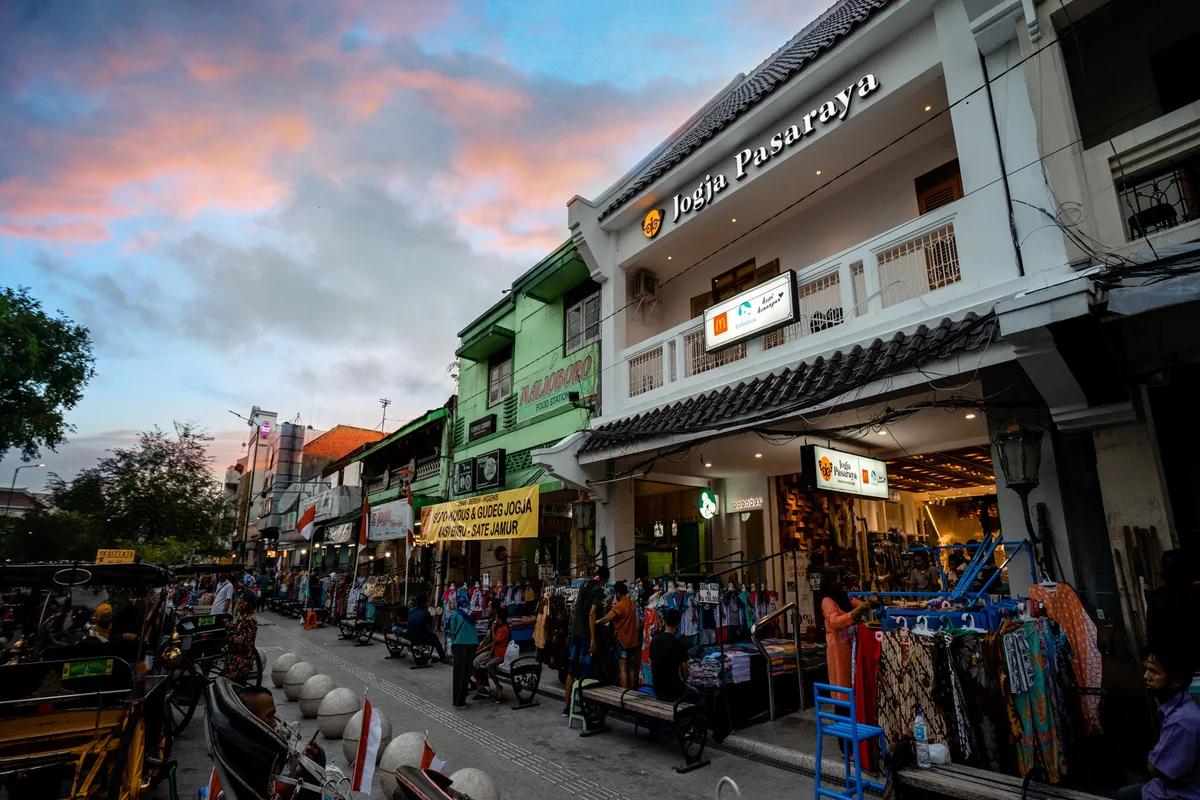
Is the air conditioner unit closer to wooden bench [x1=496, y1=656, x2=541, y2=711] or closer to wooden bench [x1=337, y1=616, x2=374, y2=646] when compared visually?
wooden bench [x1=496, y1=656, x2=541, y2=711]

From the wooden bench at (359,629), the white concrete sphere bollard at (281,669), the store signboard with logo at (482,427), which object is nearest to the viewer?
the white concrete sphere bollard at (281,669)

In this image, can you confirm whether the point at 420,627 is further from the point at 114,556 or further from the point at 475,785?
the point at 475,785

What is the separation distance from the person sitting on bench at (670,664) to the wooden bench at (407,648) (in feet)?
27.6

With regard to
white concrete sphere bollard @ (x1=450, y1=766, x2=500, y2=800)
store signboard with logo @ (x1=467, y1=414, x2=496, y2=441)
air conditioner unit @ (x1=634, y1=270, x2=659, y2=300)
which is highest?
air conditioner unit @ (x1=634, y1=270, x2=659, y2=300)

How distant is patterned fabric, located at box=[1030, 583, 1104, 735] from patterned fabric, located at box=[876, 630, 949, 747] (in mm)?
1273

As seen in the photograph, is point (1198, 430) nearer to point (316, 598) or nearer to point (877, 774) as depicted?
point (877, 774)

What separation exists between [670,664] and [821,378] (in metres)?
4.18

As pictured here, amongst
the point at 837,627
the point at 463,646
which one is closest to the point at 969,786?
the point at 837,627

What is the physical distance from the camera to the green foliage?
2458cm

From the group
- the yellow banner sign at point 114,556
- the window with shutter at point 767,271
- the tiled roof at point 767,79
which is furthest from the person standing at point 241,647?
the window with shutter at point 767,271

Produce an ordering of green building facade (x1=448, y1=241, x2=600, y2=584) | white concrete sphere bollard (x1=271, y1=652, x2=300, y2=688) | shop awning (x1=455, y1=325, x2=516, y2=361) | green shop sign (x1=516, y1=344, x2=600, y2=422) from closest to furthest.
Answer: white concrete sphere bollard (x1=271, y1=652, x2=300, y2=688), green shop sign (x1=516, y1=344, x2=600, y2=422), green building facade (x1=448, y1=241, x2=600, y2=584), shop awning (x1=455, y1=325, x2=516, y2=361)

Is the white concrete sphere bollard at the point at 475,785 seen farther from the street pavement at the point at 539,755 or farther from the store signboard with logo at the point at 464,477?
the store signboard with logo at the point at 464,477

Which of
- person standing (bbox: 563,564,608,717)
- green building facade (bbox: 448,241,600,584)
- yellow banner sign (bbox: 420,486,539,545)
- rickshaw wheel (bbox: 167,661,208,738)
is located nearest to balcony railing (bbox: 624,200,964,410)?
person standing (bbox: 563,564,608,717)

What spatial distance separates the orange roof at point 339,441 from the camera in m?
53.0
